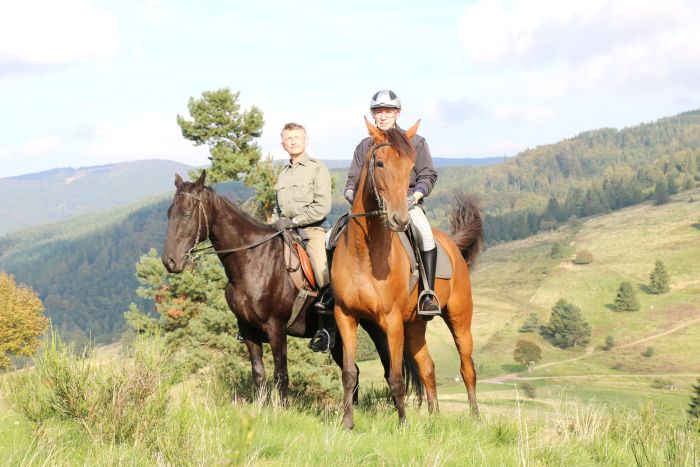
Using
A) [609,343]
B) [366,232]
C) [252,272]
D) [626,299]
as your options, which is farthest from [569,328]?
[366,232]

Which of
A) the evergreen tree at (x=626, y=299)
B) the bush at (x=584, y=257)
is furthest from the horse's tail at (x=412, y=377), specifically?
the bush at (x=584, y=257)

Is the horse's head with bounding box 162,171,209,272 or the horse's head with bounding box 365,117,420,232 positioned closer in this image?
the horse's head with bounding box 365,117,420,232

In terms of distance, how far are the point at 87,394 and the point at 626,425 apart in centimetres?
581

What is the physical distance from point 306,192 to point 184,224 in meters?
1.85

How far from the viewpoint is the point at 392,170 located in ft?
20.6

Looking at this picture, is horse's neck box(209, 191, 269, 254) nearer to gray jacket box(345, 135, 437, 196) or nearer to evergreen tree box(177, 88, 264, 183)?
gray jacket box(345, 135, 437, 196)

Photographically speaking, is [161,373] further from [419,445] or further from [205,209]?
[205,209]

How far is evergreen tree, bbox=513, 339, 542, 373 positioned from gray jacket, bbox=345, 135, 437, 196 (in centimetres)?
11811

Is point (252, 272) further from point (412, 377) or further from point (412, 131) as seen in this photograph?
point (412, 131)

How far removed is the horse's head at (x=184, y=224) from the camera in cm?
809

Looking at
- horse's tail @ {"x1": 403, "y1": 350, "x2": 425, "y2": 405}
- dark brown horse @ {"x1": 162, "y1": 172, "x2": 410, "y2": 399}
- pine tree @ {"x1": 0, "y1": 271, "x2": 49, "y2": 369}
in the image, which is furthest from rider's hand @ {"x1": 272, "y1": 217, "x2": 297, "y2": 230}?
pine tree @ {"x1": 0, "y1": 271, "x2": 49, "y2": 369}

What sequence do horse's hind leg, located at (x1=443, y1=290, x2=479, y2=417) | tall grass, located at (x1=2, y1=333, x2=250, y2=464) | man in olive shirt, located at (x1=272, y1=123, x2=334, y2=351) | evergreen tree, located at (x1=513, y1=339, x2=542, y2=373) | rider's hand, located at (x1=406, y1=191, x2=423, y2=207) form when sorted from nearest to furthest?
tall grass, located at (x1=2, y1=333, x2=250, y2=464) → rider's hand, located at (x1=406, y1=191, x2=423, y2=207) → horse's hind leg, located at (x1=443, y1=290, x2=479, y2=417) → man in olive shirt, located at (x1=272, y1=123, x2=334, y2=351) → evergreen tree, located at (x1=513, y1=339, x2=542, y2=373)

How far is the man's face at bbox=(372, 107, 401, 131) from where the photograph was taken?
769cm

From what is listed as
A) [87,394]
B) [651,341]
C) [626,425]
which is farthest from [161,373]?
[651,341]
